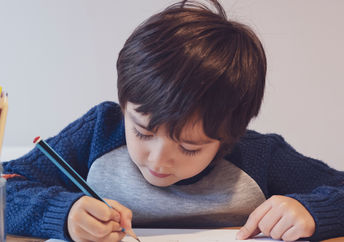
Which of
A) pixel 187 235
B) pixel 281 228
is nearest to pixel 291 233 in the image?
pixel 281 228

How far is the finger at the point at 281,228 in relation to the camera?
58cm

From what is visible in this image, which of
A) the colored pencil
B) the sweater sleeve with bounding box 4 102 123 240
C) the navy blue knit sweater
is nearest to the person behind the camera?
the colored pencil

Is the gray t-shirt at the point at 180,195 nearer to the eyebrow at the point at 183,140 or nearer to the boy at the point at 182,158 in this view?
the boy at the point at 182,158

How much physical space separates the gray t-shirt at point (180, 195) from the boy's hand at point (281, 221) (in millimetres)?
113

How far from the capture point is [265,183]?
0.74 m

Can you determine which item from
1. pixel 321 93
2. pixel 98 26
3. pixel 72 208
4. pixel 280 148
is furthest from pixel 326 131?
pixel 72 208

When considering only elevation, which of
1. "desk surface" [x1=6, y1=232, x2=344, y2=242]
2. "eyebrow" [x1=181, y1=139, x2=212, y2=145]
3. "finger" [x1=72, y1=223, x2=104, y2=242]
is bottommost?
"desk surface" [x1=6, y1=232, x2=344, y2=242]

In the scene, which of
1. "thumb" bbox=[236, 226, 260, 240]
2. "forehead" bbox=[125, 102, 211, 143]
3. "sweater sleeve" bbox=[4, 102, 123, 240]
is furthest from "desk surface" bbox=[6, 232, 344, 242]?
"forehead" bbox=[125, 102, 211, 143]

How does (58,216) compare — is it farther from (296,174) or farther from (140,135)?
(296,174)

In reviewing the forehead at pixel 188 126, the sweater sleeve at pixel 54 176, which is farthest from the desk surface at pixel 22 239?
the forehead at pixel 188 126

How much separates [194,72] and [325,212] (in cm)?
28

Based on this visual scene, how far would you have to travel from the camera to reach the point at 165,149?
1.82ft

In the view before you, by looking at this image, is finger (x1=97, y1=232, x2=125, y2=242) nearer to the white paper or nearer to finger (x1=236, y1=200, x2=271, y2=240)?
the white paper

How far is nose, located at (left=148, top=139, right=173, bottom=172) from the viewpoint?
1.82 ft
